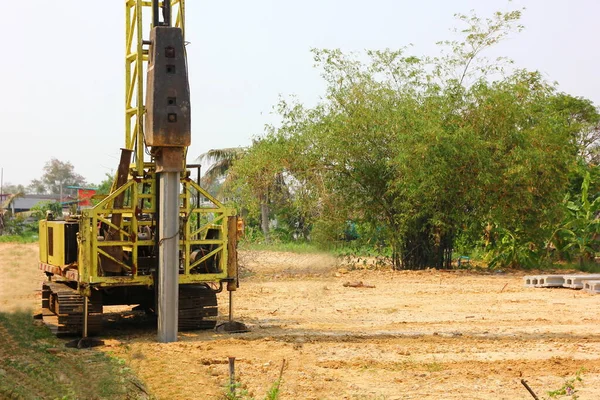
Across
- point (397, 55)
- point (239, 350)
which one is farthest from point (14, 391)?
point (397, 55)

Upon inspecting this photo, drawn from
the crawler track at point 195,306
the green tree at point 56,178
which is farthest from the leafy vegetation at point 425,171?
the green tree at point 56,178

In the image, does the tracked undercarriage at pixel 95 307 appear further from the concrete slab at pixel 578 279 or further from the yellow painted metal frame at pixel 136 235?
the concrete slab at pixel 578 279

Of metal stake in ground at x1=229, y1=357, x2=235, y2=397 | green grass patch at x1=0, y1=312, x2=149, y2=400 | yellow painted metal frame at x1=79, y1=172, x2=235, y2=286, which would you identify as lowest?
green grass patch at x1=0, y1=312, x2=149, y2=400

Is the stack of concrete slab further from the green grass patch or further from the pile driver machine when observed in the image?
the green grass patch

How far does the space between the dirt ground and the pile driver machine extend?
0.63m

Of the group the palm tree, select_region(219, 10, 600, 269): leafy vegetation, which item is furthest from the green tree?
select_region(219, 10, 600, 269): leafy vegetation

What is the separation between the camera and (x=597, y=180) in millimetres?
31844

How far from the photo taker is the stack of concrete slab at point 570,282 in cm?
2067

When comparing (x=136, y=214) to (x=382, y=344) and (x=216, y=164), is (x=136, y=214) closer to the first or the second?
(x=382, y=344)

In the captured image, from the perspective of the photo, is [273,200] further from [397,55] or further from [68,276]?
[68,276]

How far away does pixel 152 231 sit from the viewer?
13.8 m

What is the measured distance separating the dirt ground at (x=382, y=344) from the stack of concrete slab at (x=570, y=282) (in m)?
0.35

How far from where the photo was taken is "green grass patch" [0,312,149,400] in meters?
9.24

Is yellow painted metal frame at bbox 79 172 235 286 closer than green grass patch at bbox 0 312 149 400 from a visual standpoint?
No
